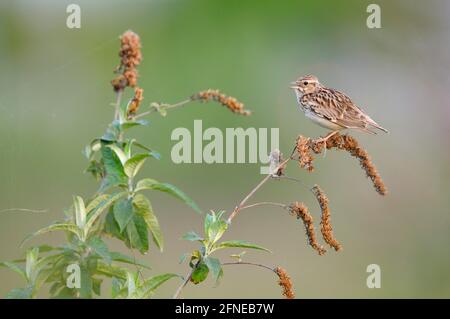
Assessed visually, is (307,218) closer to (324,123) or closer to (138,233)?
(138,233)

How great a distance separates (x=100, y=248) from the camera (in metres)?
2.41

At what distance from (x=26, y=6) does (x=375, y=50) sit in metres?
3.19

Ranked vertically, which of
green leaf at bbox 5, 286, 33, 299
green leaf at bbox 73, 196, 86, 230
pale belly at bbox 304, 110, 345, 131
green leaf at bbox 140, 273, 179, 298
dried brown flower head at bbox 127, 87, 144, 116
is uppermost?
pale belly at bbox 304, 110, 345, 131

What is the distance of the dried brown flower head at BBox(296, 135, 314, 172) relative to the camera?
287 centimetres

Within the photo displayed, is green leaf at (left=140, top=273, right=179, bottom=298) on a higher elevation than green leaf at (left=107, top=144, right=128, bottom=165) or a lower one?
lower

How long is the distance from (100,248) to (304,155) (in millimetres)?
797

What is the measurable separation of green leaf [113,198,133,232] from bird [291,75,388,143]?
5.24 ft

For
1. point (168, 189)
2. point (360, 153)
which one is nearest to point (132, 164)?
point (168, 189)

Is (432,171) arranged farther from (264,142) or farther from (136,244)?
(136,244)

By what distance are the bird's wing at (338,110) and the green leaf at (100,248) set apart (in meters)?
1.97

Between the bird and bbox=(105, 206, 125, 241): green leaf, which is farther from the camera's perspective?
the bird

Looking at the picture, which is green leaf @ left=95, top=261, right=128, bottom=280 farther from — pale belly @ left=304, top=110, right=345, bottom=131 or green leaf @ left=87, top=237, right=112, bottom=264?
pale belly @ left=304, top=110, right=345, bottom=131

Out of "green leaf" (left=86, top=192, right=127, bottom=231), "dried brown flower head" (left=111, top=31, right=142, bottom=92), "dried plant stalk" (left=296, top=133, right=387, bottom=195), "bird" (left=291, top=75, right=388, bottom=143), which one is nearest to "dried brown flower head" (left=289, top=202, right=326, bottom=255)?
"dried plant stalk" (left=296, top=133, right=387, bottom=195)

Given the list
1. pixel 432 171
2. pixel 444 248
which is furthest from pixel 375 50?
pixel 444 248
